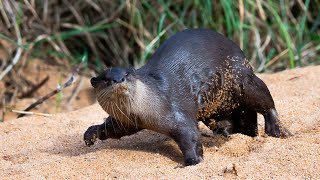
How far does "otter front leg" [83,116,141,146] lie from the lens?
12.4 feet

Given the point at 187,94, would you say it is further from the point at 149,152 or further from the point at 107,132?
the point at 107,132

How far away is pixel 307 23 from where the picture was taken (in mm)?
6910

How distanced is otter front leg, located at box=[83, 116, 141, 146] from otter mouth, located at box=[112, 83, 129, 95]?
322mm

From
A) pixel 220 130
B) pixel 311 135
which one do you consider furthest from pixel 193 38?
pixel 311 135

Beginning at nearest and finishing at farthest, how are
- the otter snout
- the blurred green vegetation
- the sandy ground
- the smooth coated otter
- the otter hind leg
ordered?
the sandy ground → the otter snout → the smooth coated otter → the otter hind leg → the blurred green vegetation

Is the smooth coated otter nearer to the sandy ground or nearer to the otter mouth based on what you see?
the otter mouth

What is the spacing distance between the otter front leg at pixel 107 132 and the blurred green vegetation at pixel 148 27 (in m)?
2.26

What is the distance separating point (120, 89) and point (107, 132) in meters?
0.42

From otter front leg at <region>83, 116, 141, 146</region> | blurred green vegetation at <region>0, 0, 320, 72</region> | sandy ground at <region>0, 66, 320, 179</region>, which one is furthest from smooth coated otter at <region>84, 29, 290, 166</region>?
blurred green vegetation at <region>0, 0, 320, 72</region>

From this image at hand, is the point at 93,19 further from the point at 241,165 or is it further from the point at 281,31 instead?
the point at 241,165

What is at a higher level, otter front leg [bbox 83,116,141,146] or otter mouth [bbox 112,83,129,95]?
otter mouth [bbox 112,83,129,95]

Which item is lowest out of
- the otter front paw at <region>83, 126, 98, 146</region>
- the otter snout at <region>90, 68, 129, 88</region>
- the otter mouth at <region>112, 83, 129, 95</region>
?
the otter front paw at <region>83, 126, 98, 146</region>

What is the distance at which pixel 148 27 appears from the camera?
664cm

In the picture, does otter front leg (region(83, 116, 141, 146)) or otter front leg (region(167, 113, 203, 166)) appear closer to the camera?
otter front leg (region(167, 113, 203, 166))
